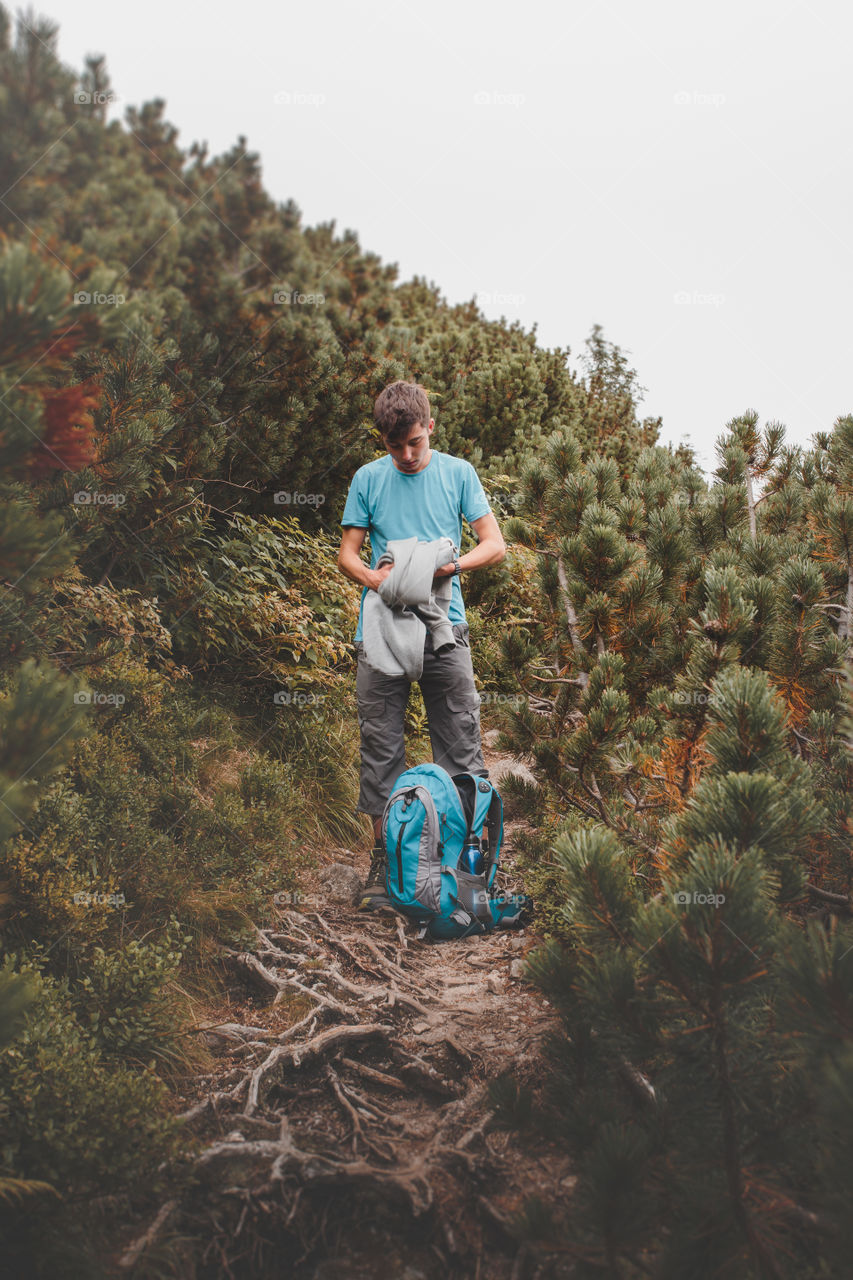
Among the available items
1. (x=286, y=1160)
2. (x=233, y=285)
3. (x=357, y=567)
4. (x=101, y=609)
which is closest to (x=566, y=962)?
(x=286, y=1160)

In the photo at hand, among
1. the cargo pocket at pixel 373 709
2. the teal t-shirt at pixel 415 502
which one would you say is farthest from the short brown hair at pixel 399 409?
the cargo pocket at pixel 373 709

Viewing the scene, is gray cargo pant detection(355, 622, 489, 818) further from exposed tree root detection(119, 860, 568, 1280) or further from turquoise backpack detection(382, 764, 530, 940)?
exposed tree root detection(119, 860, 568, 1280)

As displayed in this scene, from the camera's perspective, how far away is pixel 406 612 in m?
3.36

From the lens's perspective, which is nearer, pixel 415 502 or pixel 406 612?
pixel 406 612

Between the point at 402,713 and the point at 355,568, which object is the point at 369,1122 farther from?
the point at 355,568

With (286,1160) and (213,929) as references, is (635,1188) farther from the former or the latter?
(213,929)

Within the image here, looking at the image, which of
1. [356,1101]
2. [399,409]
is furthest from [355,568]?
[356,1101]

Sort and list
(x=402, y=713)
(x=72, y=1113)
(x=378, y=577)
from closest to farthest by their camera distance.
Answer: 1. (x=72, y=1113)
2. (x=378, y=577)
3. (x=402, y=713)

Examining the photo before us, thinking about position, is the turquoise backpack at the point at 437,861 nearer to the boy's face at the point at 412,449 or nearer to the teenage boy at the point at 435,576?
the teenage boy at the point at 435,576

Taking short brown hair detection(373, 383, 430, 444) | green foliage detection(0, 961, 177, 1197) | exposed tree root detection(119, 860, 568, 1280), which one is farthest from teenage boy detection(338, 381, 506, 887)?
green foliage detection(0, 961, 177, 1197)

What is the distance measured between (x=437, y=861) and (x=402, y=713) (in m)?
0.69

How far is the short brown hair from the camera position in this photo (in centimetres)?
325

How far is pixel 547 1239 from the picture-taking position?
1.32m

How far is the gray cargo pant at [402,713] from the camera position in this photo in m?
3.49
